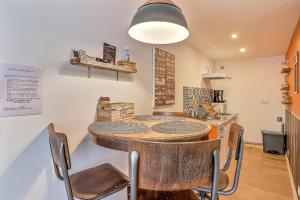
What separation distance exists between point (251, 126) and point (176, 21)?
179 inches

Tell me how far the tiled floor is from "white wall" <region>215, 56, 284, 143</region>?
101cm

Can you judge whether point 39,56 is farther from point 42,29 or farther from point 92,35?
point 92,35

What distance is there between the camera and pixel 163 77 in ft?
8.77

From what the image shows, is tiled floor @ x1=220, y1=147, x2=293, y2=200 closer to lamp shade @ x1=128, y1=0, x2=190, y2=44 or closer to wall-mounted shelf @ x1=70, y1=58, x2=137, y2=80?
wall-mounted shelf @ x1=70, y1=58, x2=137, y2=80

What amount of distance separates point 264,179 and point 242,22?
7.53 feet

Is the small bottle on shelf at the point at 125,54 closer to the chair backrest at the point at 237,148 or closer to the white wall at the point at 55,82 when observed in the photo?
the white wall at the point at 55,82

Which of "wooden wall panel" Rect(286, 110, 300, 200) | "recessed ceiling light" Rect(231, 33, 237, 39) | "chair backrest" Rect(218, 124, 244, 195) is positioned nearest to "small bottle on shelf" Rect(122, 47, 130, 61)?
"chair backrest" Rect(218, 124, 244, 195)

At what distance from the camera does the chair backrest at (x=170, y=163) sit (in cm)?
74

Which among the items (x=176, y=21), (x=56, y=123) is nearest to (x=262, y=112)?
(x=176, y=21)

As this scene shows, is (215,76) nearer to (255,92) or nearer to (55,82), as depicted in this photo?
(255,92)

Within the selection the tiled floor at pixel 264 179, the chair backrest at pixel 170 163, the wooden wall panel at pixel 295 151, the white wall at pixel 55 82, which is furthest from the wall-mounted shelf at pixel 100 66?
the wooden wall panel at pixel 295 151

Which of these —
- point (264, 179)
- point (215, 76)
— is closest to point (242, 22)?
point (215, 76)

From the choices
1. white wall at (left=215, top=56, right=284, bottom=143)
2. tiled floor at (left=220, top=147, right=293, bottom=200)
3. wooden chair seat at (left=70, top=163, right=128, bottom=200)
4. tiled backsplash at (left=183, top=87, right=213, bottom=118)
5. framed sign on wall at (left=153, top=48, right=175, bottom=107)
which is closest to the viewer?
wooden chair seat at (left=70, top=163, right=128, bottom=200)

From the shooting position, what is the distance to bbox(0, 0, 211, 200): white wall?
44.9 inches
